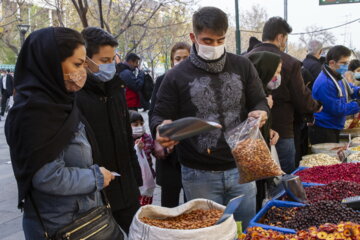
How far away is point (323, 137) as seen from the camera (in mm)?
5055

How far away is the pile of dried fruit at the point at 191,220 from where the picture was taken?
6.81 feet

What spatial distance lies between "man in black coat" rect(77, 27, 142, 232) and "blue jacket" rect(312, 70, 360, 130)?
9.90 feet

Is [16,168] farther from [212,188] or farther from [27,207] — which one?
[212,188]

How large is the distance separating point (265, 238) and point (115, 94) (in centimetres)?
133

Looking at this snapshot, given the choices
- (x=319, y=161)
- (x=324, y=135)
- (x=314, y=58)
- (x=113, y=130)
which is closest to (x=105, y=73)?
(x=113, y=130)

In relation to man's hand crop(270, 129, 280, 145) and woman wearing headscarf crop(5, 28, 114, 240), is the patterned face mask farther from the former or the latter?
man's hand crop(270, 129, 280, 145)

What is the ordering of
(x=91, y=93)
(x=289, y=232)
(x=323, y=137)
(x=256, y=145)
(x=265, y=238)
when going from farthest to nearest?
(x=323, y=137) → (x=91, y=93) → (x=256, y=145) → (x=289, y=232) → (x=265, y=238)

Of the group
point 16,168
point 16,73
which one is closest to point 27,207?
point 16,168

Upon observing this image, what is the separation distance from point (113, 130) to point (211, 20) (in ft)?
3.09

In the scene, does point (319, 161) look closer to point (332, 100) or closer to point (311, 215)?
point (332, 100)

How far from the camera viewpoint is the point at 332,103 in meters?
4.74

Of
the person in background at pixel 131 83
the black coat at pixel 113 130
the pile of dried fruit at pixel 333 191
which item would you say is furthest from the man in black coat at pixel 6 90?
the pile of dried fruit at pixel 333 191

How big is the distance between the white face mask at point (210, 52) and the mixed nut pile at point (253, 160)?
56 cm

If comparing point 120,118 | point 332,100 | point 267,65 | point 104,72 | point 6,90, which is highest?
point 104,72
